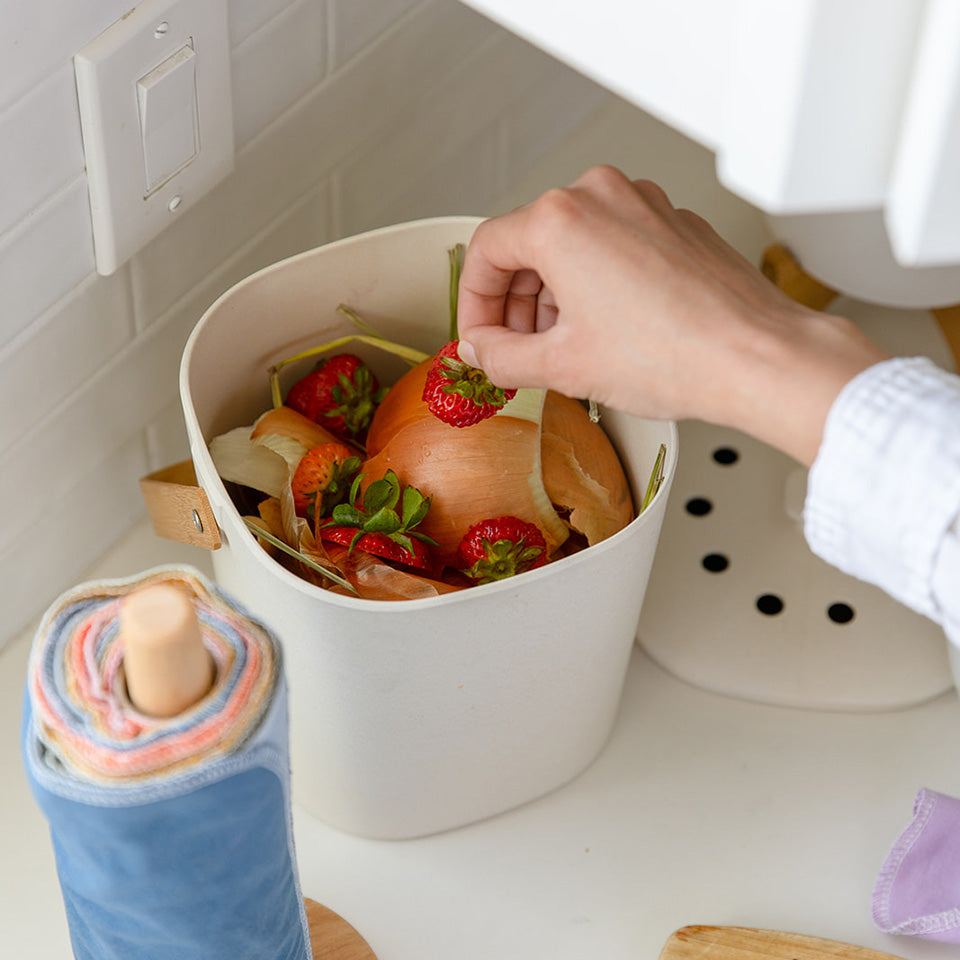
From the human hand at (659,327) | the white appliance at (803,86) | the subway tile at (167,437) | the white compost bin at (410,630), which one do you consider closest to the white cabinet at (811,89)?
the white appliance at (803,86)

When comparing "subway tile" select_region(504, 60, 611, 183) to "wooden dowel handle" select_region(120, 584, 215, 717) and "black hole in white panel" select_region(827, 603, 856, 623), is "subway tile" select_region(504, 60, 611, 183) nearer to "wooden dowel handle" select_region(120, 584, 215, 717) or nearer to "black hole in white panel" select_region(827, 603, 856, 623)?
"black hole in white panel" select_region(827, 603, 856, 623)

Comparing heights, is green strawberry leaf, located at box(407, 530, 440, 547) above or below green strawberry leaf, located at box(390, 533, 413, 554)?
below

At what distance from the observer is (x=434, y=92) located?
0.80m

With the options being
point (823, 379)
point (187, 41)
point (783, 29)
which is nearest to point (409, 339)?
point (187, 41)

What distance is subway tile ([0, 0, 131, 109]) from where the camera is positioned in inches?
19.7

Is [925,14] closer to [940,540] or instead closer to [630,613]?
[940,540]

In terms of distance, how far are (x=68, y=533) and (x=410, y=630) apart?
10.8 inches

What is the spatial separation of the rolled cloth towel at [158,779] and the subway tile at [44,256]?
0.21 metres

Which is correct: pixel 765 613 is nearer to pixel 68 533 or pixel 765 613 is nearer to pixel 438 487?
pixel 438 487

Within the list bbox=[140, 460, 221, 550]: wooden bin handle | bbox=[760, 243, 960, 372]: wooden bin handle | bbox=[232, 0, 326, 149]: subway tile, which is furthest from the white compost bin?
bbox=[760, 243, 960, 372]: wooden bin handle

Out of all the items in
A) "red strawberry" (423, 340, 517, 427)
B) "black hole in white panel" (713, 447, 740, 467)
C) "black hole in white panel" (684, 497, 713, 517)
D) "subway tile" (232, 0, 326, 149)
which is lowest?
"black hole in white panel" (684, 497, 713, 517)

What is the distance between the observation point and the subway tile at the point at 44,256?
0.55 meters

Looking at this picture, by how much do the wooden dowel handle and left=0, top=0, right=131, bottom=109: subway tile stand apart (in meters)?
0.27

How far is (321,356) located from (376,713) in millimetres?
203
